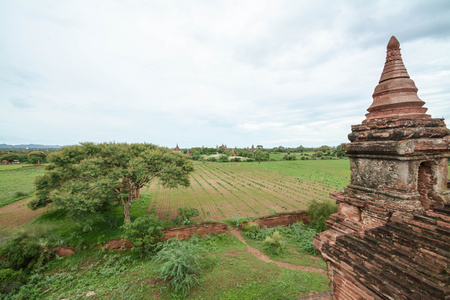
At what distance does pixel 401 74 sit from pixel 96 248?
709 inches

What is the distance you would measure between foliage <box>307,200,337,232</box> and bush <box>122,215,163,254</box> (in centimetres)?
1251

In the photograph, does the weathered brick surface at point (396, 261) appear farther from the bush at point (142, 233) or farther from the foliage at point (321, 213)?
the foliage at point (321, 213)

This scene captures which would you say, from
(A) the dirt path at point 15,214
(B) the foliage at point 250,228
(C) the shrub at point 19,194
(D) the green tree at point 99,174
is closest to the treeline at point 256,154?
(B) the foliage at point 250,228

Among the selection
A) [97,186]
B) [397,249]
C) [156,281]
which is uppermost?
[397,249]

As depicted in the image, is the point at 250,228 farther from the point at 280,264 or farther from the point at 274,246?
the point at 280,264

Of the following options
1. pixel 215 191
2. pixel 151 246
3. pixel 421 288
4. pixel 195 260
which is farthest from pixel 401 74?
pixel 215 191

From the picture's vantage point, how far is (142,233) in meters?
12.1

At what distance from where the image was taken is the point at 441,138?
3.66 m

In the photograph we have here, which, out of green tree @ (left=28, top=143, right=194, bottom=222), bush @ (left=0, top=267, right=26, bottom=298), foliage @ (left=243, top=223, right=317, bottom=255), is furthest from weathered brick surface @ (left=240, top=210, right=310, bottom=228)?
bush @ (left=0, top=267, right=26, bottom=298)

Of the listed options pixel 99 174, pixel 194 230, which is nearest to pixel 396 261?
pixel 194 230

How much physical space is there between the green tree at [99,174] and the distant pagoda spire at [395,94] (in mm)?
13990

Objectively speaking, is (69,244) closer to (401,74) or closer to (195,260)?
(195,260)

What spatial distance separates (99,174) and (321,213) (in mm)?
18195

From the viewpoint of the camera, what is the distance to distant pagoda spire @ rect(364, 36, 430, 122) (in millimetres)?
3984
